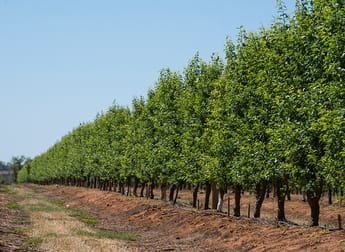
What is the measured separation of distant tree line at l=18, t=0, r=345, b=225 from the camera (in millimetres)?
20344

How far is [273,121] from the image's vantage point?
25641 mm

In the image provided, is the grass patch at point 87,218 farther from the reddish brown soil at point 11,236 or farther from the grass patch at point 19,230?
the grass patch at point 19,230

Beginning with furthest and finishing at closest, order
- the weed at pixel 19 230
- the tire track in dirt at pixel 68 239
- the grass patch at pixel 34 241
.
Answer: the weed at pixel 19 230, the grass patch at pixel 34 241, the tire track in dirt at pixel 68 239

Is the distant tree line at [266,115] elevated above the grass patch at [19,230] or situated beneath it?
elevated above

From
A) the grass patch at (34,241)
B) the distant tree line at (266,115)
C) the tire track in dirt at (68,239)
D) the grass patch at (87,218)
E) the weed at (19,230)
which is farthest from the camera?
the grass patch at (87,218)

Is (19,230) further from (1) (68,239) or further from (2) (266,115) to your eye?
(2) (266,115)

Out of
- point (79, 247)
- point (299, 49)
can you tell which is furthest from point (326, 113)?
point (79, 247)

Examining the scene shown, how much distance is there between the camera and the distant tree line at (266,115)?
20.3m

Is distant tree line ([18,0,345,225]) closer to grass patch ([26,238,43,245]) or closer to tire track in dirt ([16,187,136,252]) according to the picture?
tire track in dirt ([16,187,136,252])

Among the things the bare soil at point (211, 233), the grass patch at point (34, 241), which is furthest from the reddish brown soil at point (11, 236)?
the bare soil at point (211, 233)

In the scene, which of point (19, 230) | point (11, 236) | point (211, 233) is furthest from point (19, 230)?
point (211, 233)

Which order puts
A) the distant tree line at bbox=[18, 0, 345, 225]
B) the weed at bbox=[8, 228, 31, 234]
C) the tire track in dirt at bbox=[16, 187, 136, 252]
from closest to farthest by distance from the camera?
the distant tree line at bbox=[18, 0, 345, 225] → the tire track in dirt at bbox=[16, 187, 136, 252] → the weed at bbox=[8, 228, 31, 234]

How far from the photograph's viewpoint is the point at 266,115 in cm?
2702

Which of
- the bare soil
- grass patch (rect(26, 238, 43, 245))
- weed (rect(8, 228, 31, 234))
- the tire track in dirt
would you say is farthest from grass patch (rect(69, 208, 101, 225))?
grass patch (rect(26, 238, 43, 245))
